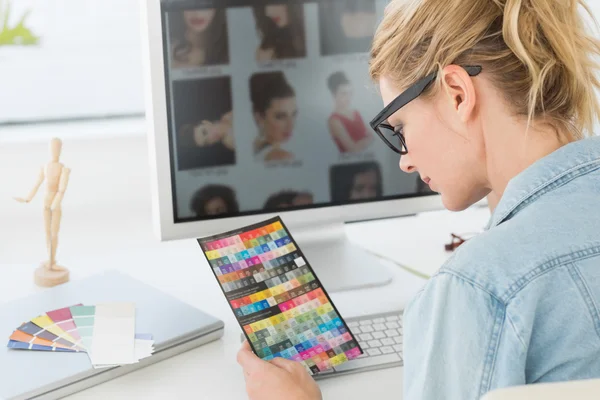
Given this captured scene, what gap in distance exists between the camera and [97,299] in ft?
3.73

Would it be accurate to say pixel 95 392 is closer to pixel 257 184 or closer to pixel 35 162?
pixel 257 184

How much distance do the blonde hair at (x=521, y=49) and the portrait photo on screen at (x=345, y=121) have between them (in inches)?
15.2

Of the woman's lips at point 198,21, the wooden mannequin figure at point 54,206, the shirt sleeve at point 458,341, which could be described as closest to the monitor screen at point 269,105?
the woman's lips at point 198,21

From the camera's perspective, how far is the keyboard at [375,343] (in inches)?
39.2

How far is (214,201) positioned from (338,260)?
26 centimetres

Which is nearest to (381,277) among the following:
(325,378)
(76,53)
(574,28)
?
(325,378)

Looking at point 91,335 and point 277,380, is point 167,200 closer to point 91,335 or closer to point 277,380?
point 91,335

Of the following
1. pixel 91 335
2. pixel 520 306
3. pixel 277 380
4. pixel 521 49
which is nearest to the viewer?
pixel 520 306

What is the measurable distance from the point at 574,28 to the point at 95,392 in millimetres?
691

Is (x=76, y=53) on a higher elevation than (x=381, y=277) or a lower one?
higher

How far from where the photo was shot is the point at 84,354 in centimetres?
98

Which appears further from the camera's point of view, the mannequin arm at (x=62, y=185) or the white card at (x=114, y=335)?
the mannequin arm at (x=62, y=185)

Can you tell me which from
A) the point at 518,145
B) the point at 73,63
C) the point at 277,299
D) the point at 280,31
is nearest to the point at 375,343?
the point at 277,299

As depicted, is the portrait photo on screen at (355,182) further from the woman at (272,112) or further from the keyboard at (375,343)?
the keyboard at (375,343)
